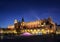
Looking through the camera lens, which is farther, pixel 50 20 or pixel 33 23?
pixel 33 23

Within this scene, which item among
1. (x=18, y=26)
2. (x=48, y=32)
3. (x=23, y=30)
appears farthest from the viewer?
(x=18, y=26)

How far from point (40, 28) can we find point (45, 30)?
181 inches

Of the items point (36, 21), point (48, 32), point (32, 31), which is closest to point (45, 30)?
point (48, 32)

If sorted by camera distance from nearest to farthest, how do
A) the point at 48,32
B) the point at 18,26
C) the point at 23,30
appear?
the point at 48,32 → the point at 23,30 → the point at 18,26

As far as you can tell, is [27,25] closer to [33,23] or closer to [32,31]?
[33,23]

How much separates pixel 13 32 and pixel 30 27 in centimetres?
1592

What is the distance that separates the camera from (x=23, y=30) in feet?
472

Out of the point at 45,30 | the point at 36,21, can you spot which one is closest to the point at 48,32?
the point at 45,30

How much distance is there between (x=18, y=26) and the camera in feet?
510

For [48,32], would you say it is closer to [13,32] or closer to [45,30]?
[45,30]

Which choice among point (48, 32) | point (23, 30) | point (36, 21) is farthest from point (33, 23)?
point (48, 32)

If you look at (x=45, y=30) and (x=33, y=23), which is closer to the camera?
(x=45, y=30)

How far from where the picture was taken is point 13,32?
145 m

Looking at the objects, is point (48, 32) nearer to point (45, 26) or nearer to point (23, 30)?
point (45, 26)
